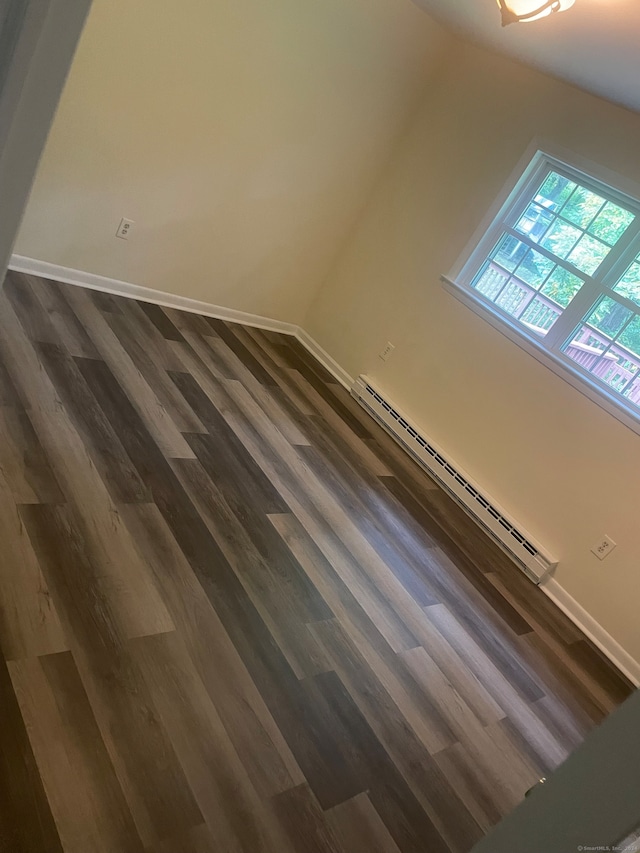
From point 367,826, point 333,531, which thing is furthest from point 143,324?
point 367,826

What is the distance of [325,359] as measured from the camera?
15.2 ft

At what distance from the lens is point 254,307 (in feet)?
14.7

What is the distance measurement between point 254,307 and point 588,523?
259 centimetres

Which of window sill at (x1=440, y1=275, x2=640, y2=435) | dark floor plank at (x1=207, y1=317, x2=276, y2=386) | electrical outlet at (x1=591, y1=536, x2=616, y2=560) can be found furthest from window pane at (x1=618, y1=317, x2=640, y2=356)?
dark floor plank at (x1=207, y1=317, x2=276, y2=386)

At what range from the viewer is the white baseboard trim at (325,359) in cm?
452

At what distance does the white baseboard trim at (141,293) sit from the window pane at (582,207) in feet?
6.80

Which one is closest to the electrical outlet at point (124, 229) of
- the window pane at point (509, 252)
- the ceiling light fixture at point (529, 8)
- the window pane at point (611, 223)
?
the window pane at point (509, 252)

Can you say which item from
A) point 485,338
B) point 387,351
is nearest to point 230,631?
point 485,338

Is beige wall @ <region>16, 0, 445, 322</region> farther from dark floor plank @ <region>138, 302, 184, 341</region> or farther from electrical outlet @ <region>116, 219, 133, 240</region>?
dark floor plank @ <region>138, 302, 184, 341</region>

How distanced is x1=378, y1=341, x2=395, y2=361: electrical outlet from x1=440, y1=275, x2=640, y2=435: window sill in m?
0.55

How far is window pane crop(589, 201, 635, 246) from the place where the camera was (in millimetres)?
3340

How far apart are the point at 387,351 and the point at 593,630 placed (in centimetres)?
211

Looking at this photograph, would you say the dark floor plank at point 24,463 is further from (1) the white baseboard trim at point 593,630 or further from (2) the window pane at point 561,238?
(2) the window pane at point 561,238

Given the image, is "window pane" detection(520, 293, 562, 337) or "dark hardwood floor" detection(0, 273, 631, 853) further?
"window pane" detection(520, 293, 562, 337)
